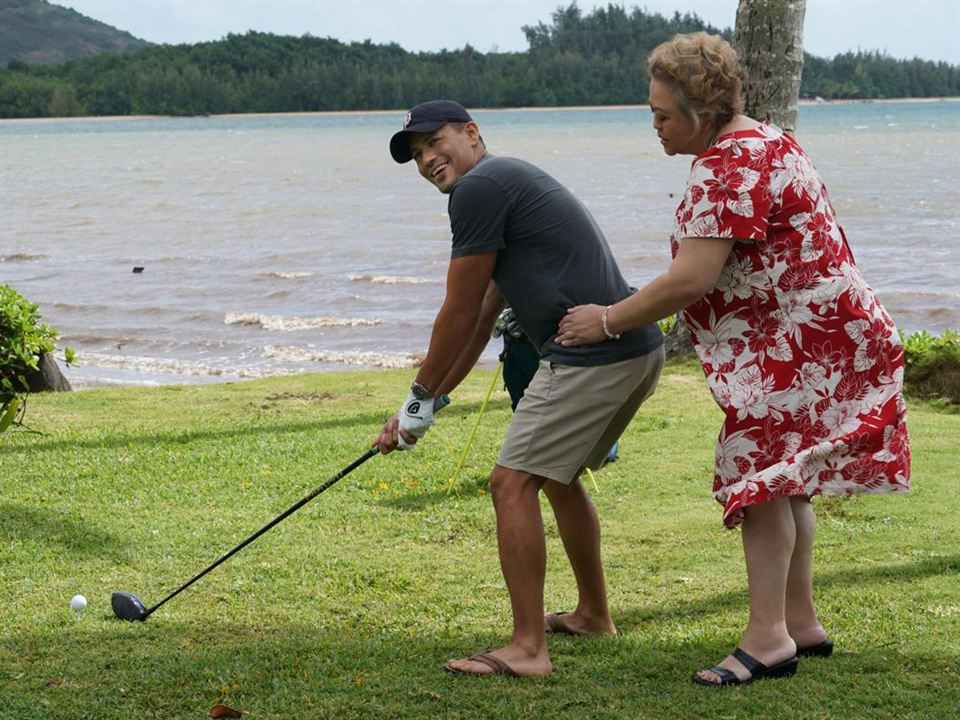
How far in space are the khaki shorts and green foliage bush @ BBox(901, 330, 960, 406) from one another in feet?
19.8

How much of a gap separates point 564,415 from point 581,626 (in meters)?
0.99

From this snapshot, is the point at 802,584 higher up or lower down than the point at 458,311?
lower down

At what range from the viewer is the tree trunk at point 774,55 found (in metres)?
10.3

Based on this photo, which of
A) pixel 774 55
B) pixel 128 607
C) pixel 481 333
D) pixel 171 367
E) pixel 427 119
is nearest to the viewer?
pixel 427 119

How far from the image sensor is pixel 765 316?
4.04 m

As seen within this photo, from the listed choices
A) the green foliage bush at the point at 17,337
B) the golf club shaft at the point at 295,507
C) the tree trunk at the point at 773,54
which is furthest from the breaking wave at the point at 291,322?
the golf club shaft at the point at 295,507

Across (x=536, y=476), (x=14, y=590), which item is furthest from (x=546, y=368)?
(x=14, y=590)

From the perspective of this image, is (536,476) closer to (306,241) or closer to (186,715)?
(186,715)

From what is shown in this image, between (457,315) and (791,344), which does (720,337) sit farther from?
(457,315)

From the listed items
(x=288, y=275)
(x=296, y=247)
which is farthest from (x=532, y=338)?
(x=296, y=247)

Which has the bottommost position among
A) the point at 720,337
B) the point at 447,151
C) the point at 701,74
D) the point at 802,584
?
the point at 802,584

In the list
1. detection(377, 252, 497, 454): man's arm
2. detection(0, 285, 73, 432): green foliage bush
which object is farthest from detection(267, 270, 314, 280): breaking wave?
detection(377, 252, 497, 454): man's arm

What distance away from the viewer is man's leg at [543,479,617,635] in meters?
4.61

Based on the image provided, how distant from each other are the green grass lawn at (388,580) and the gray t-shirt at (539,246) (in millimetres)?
1061
